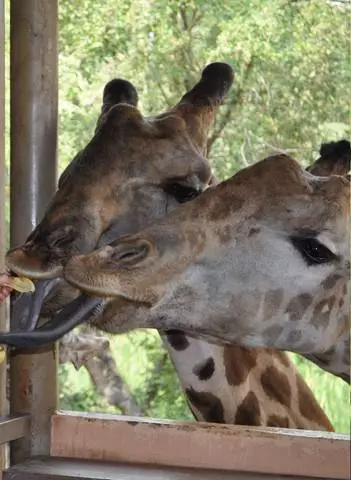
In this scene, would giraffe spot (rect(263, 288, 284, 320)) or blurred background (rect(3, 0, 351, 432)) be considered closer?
giraffe spot (rect(263, 288, 284, 320))

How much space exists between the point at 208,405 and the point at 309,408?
1.46 feet

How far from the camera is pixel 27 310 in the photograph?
2.71 m

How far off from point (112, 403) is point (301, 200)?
5.68 metres

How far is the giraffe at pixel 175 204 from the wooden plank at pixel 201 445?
0.48 m

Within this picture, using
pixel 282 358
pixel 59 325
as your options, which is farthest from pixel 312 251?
pixel 282 358

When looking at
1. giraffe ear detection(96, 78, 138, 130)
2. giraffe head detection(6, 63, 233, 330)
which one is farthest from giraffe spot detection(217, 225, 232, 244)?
giraffe ear detection(96, 78, 138, 130)

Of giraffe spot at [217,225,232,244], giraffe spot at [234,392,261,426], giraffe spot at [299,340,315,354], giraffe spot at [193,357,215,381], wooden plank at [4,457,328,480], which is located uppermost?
giraffe spot at [217,225,232,244]

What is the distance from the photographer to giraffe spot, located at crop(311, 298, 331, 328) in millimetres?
2678

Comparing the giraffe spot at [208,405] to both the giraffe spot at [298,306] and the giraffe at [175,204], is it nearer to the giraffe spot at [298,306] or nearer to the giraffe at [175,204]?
the giraffe at [175,204]

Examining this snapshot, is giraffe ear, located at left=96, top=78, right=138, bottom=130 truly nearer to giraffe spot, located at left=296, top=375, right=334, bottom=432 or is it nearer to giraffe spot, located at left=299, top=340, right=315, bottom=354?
giraffe spot, located at left=296, top=375, right=334, bottom=432

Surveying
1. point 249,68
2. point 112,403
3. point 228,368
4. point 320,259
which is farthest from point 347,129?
point 320,259

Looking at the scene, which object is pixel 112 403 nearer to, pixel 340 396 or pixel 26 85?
pixel 340 396

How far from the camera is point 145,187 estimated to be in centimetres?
325

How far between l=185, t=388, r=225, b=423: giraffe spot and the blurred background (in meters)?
5.20
